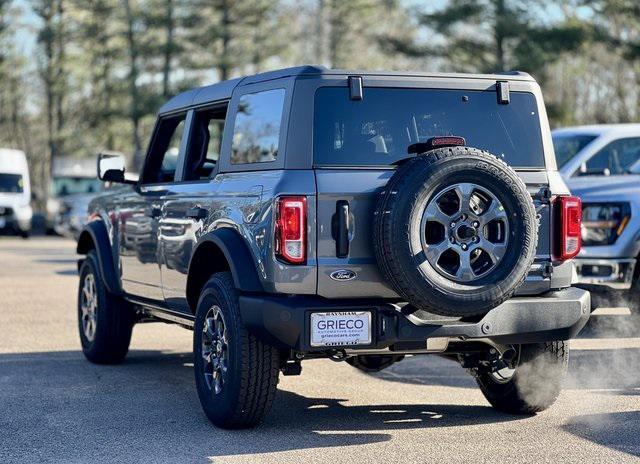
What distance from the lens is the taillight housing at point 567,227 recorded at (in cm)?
660

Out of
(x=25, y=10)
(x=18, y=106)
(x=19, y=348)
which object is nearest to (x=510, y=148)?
(x=19, y=348)

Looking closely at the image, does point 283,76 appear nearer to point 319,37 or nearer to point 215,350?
point 215,350

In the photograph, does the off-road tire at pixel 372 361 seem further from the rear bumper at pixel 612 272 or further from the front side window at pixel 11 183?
the front side window at pixel 11 183

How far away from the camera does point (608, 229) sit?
10.5 meters

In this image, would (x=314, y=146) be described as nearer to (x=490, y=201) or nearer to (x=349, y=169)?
(x=349, y=169)

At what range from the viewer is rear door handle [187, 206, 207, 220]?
7.06m

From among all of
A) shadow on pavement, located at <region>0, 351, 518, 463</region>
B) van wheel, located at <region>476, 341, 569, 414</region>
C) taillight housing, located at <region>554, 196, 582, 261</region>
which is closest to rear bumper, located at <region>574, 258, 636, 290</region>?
shadow on pavement, located at <region>0, 351, 518, 463</region>

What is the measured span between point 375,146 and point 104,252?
3.36 meters

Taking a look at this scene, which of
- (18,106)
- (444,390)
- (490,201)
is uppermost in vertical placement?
(18,106)

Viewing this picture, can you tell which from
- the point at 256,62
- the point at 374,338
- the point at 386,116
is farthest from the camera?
the point at 256,62

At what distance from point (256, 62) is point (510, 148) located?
1811 inches

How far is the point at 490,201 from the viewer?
6.11 meters

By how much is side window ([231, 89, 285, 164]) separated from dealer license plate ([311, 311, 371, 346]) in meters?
0.97

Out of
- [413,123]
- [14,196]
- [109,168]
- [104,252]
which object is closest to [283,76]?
[413,123]
